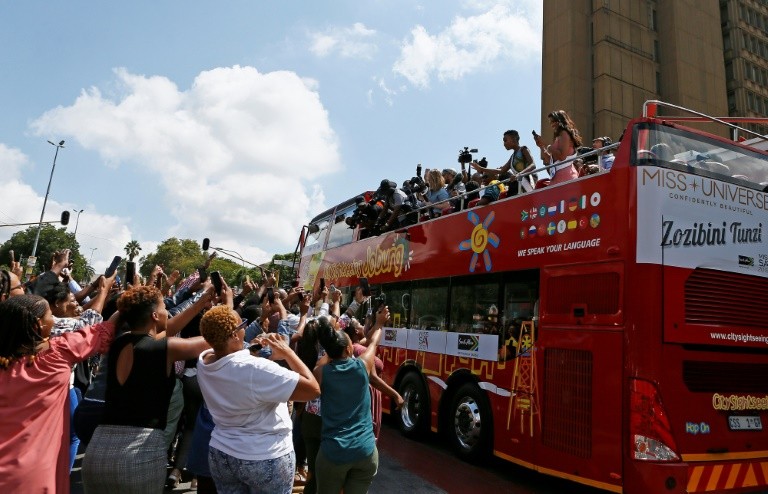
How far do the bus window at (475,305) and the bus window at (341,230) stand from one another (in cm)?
444

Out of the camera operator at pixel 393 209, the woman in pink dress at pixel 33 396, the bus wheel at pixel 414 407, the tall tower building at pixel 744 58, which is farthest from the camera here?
the tall tower building at pixel 744 58

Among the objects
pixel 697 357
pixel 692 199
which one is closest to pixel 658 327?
pixel 697 357

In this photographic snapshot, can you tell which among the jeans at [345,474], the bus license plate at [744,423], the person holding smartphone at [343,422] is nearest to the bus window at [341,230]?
the bus license plate at [744,423]

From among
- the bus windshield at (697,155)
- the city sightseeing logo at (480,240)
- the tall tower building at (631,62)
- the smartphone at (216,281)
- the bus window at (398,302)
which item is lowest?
the smartphone at (216,281)

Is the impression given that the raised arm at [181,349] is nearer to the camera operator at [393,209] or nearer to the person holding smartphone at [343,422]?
the person holding smartphone at [343,422]

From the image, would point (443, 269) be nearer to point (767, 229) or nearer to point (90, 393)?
point (767, 229)

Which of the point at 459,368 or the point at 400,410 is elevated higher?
the point at 459,368

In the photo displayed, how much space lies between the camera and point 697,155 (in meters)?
5.46

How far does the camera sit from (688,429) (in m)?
4.77

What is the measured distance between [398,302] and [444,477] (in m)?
3.38

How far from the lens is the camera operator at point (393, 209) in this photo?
9.33m

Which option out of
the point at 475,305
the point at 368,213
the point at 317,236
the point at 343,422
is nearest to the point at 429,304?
the point at 475,305

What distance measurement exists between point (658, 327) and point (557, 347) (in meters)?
1.07

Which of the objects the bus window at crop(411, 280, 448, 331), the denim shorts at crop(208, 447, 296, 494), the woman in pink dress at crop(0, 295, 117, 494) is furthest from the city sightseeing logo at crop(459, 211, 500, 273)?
the woman in pink dress at crop(0, 295, 117, 494)
